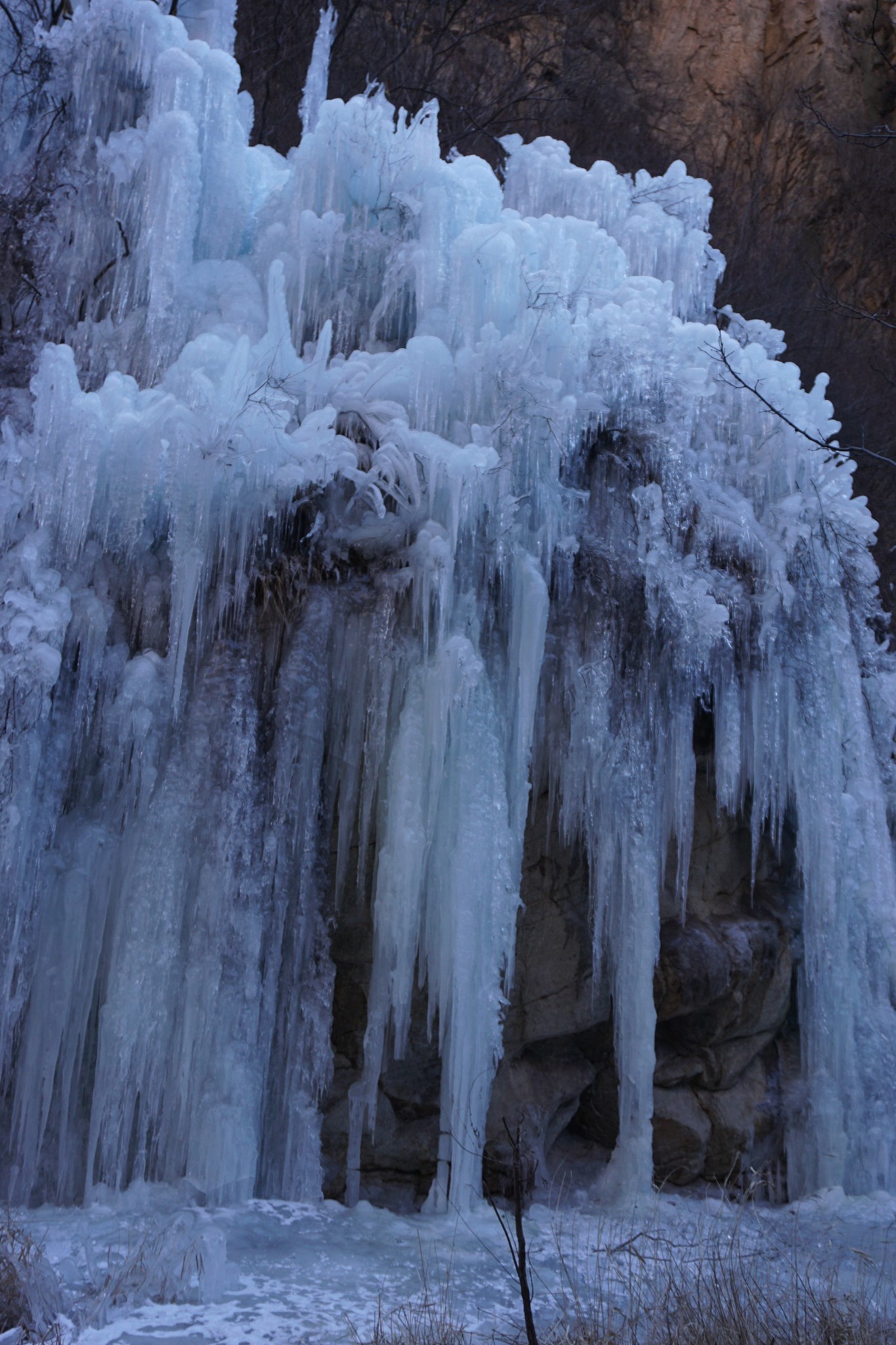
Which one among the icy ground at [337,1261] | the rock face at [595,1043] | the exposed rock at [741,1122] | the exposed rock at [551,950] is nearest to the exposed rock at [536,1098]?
the rock face at [595,1043]

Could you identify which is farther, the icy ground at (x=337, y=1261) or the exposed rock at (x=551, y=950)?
the exposed rock at (x=551, y=950)

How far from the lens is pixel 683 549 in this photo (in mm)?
6902

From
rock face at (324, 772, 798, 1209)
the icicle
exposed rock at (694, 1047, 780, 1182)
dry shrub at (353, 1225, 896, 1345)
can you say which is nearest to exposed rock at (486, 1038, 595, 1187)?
rock face at (324, 772, 798, 1209)

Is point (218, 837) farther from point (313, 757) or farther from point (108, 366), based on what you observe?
point (108, 366)

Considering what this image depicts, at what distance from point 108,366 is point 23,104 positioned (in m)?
2.33

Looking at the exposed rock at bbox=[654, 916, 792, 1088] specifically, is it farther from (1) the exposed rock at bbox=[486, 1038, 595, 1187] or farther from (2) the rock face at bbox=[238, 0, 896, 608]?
(2) the rock face at bbox=[238, 0, 896, 608]

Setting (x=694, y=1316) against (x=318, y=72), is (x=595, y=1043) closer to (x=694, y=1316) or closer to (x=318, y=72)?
(x=694, y=1316)

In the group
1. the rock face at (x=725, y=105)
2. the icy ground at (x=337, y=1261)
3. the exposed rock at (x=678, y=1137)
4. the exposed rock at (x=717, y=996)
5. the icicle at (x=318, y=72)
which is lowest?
the icy ground at (x=337, y=1261)

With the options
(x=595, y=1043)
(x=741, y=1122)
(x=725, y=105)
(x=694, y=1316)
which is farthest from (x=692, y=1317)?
(x=725, y=105)

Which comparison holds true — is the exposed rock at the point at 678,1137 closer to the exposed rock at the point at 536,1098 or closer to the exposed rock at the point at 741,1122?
the exposed rock at the point at 741,1122

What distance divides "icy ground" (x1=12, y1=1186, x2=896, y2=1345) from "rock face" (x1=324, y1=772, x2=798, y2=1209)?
0.54m

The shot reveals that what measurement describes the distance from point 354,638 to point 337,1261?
2.85 meters

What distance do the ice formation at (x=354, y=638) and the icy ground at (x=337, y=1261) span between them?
1.12ft

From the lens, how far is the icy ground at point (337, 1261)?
3664 millimetres
